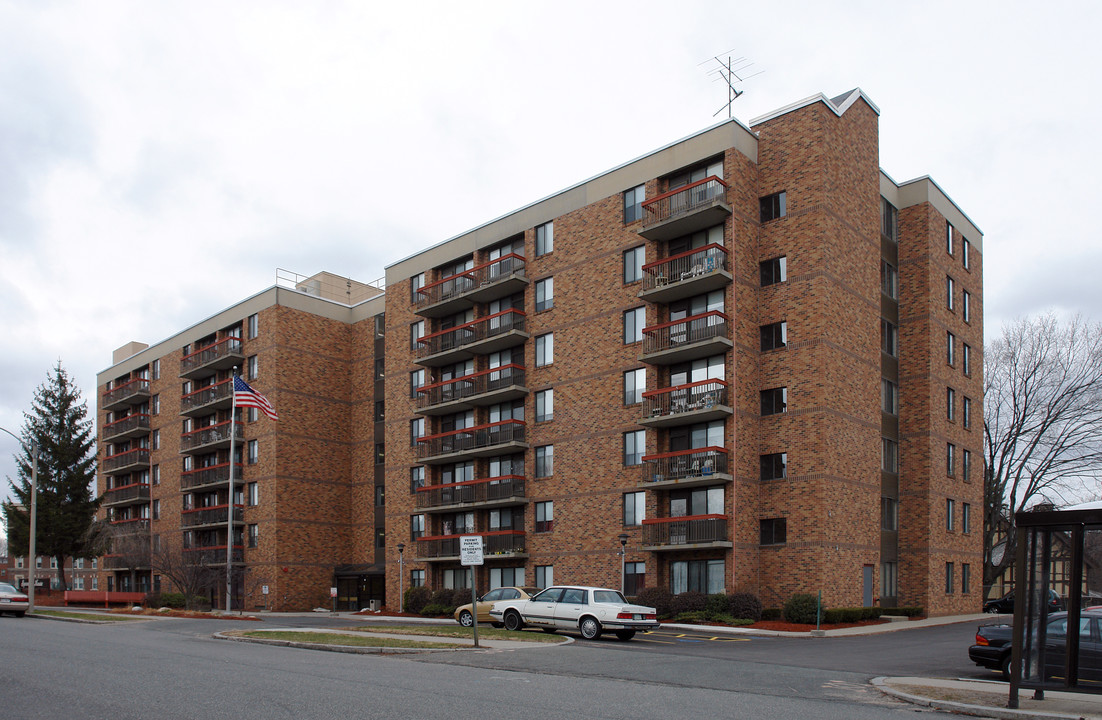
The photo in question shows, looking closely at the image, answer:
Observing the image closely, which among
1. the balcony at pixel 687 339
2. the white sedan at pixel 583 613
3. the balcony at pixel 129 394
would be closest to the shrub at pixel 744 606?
the white sedan at pixel 583 613

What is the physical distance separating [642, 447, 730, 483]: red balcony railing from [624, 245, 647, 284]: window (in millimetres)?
7723

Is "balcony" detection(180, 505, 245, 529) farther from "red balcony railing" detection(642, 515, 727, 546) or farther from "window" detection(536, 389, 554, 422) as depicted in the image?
"red balcony railing" detection(642, 515, 727, 546)

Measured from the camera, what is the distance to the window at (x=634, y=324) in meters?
40.3

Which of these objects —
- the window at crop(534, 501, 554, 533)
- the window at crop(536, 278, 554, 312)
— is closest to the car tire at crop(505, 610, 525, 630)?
the window at crop(534, 501, 554, 533)

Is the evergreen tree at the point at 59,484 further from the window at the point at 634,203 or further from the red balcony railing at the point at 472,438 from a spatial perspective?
the window at the point at 634,203

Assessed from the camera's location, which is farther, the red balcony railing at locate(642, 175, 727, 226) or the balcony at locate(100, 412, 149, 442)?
the balcony at locate(100, 412, 149, 442)

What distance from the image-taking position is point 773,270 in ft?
125

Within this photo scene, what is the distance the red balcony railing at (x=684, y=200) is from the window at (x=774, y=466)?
9.98m

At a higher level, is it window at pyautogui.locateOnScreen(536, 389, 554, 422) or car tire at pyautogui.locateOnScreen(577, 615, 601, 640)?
window at pyautogui.locateOnScreen(536, 389, 554, 422)

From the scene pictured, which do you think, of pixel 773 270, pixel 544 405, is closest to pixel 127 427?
pixel 544 405

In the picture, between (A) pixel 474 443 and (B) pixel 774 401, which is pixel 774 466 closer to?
(B) pixel 774 401

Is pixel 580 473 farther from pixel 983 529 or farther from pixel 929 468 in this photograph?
pixel 983 529

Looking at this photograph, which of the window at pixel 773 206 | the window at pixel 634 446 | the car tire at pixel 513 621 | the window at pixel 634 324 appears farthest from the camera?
the window at pixel 634 324

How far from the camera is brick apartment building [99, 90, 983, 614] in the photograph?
120ft
